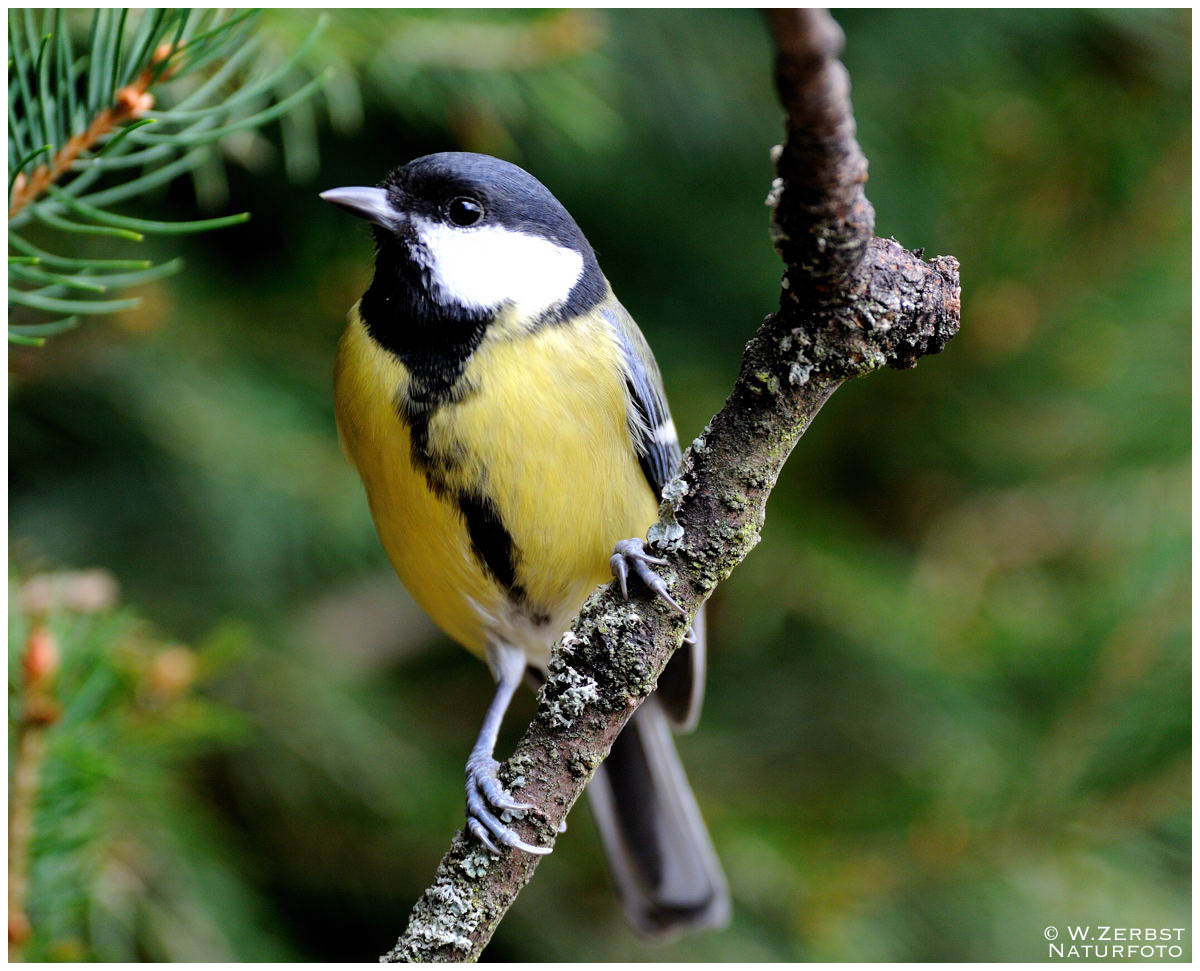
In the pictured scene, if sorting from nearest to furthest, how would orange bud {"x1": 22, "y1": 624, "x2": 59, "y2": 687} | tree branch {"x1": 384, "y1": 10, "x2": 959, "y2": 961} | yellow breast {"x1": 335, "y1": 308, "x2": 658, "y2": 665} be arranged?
tree branch {"x1": 384, "y1": 10, "x2": 959, "y2": 961}
orange bud {"x1": 22, "y1": 624, "x2": 59, "y2": 687}
yellow breast {"x1": 335, "y1": 308, "x2": 658, "y2": 665}

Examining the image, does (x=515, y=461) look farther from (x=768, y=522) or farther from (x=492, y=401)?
(x=768, y=522)

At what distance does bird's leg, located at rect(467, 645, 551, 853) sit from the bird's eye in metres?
0.48

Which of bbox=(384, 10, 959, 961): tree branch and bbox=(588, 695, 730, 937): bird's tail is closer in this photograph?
bbox=(384, 10, 959, 961): tree branch

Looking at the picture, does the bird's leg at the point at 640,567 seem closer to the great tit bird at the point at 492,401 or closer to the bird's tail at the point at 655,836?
the great tit bird at the point at 492,401

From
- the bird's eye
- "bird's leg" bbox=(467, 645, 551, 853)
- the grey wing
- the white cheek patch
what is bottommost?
"bird's leg" bbox=(467, 645, 551, 853)

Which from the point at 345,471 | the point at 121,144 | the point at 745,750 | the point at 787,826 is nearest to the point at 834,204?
the point at 121,144

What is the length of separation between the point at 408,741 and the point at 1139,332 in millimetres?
1275

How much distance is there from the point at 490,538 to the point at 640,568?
300 mm

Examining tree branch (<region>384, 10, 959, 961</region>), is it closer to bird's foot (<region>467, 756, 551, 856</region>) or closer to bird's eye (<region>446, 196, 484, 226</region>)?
bird's foot (<region>467, 756, 551, 856</region>)

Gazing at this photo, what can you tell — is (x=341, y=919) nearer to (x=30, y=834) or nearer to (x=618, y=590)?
(x=30, y=834)

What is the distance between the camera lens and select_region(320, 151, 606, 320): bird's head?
1.02 metres

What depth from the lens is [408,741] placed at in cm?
160

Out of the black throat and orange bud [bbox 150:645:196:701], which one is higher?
the black throat

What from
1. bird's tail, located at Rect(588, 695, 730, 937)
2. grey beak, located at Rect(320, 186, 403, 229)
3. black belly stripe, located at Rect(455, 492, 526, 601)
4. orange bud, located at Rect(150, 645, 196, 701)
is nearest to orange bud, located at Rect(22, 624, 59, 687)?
orange bud, located at Rect(150, 645, 196, 701)
